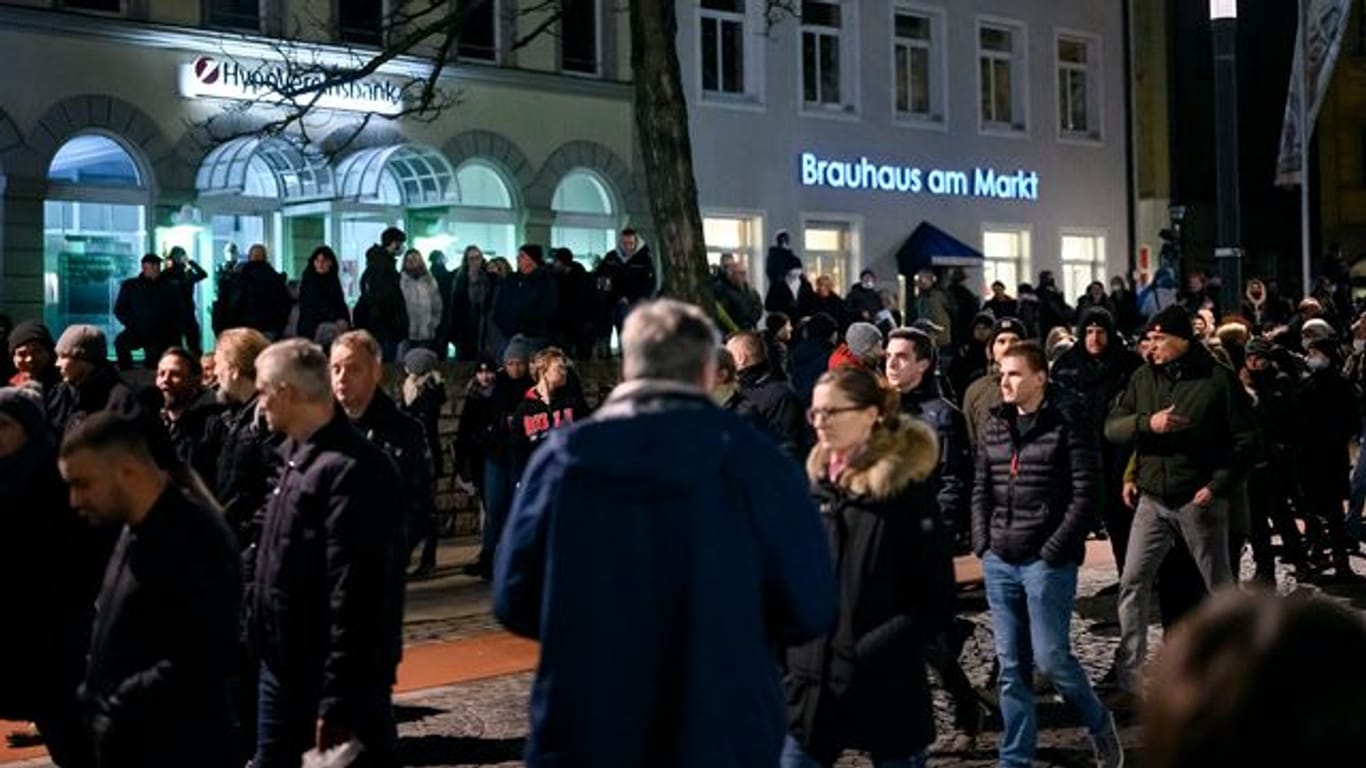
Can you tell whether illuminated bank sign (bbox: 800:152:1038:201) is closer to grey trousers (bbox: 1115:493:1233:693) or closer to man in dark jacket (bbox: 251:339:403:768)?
grey trousers (bbox: 1115:493:1233:693)

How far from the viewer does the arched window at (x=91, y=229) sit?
72.9 ft

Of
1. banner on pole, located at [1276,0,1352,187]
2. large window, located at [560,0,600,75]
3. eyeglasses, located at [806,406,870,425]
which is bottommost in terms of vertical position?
eyeglasses, located at [806,406,870,425]

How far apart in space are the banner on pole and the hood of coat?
16.4 m

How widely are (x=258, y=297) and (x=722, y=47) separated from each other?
42.9 ft

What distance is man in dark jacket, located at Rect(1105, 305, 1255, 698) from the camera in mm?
9078

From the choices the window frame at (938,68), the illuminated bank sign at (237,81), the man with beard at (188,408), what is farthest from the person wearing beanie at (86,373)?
the window frame at (938,68)

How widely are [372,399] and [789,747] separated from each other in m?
2.96

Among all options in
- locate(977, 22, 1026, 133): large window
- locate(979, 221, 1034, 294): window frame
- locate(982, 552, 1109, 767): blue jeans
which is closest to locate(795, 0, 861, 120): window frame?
locate(977, 22, 1026, 133): large window

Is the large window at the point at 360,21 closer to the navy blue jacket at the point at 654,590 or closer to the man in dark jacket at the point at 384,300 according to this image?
the man in dark jacket at the point at 384,300

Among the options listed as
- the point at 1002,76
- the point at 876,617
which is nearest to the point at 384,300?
the point at 876,617

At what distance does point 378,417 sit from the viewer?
7.97 metres

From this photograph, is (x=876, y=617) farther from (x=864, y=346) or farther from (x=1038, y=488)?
(x=864, y=346)

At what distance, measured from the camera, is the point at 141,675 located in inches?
187

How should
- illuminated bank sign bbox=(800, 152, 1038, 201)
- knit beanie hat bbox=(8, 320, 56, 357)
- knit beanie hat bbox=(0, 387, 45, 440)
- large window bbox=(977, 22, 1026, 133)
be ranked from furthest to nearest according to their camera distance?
large window bbox=(977, 22, 1026, 133)
illuminated bank sign bbox=(800, 152, 1038, 201)
knit beanie hat bbox=(8, 320, 56, 357)
knit beanie hat bbox=(0, 387, 45, 440)
